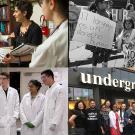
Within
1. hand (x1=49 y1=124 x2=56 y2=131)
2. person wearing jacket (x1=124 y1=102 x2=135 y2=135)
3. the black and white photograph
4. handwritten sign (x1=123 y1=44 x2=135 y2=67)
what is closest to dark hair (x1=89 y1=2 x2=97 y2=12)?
the black and white photograph

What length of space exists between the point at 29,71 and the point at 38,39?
0.33 m

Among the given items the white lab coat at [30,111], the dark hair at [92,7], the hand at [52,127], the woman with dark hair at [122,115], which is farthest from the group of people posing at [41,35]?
the woman with dark hair at [122,115]

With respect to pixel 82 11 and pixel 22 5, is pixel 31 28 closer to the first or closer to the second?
pixel 22 5

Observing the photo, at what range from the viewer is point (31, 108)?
11.3 feet

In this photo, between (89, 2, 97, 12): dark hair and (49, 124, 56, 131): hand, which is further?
(89, 2, 97, 12): dark hair

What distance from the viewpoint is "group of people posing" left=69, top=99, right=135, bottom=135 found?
3.45m

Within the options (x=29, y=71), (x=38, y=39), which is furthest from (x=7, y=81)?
(x=38, y=39)

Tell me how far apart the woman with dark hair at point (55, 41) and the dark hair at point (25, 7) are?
120mm

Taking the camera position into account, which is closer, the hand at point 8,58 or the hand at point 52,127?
the hand at point 52,127

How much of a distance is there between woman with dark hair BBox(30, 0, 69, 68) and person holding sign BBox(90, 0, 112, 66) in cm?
28

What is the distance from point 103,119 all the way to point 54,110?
50 cm

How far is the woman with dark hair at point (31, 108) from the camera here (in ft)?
11.3

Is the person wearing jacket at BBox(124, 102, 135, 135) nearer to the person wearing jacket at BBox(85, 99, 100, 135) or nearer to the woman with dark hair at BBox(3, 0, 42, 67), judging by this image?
the person wearing jacket at BBox(85, 99, 100, 135)

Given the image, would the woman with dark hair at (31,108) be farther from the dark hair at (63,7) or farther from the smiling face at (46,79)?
the dark hair at (63,7)
